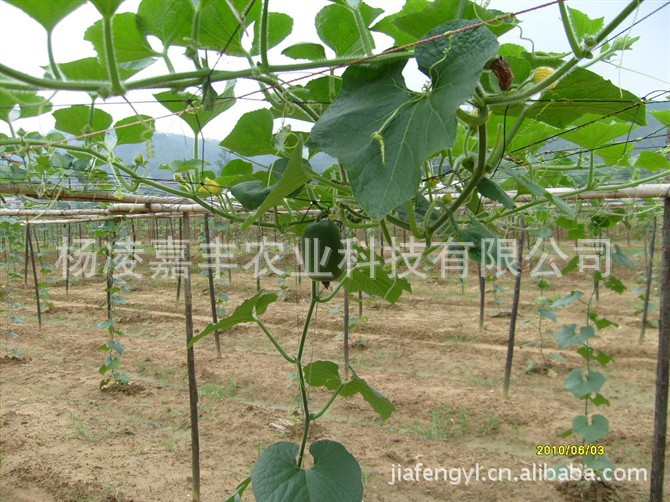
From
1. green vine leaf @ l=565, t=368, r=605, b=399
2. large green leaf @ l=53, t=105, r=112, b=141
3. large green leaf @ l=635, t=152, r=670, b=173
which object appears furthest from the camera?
green vine leaf @ l=565, t=368, r=605, b=399

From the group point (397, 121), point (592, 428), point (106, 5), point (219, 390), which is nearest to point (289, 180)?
point (397, 121)

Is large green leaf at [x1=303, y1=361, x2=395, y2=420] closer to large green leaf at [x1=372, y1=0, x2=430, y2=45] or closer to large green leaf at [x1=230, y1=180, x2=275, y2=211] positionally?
large green leaf at [x1=230, y1=180, x2=275, y2=211]

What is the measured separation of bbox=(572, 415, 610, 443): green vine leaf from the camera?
3137 mm

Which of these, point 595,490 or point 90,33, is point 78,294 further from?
point 90,33

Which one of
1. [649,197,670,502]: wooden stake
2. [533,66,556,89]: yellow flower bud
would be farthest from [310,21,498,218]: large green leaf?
[649,197,670,502]: wooden stake

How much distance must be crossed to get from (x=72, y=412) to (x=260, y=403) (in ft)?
5.57

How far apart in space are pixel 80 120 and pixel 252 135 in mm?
333

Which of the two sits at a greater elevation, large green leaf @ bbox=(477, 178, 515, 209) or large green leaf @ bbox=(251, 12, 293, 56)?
large green leaf @ bbox=(251, 12, 293, 56)

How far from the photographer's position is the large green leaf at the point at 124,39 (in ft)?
2.04

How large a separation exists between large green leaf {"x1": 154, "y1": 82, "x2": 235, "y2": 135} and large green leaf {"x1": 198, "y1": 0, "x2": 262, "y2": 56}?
74mm

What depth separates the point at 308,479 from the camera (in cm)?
99

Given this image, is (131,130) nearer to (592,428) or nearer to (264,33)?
(264,33)

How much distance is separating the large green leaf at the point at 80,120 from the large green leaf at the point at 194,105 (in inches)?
5.6

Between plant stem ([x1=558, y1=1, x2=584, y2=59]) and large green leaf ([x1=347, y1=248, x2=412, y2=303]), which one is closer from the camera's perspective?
plant stem ([x1=558, y1=1, x2=584, y2=59])
